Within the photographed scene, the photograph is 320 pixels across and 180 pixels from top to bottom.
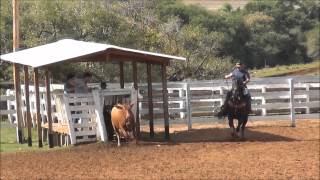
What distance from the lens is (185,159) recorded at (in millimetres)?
12812

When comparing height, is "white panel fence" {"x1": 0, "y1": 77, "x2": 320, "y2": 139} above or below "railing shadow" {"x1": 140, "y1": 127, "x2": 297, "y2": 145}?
above

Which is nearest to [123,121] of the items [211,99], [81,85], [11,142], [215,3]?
[81,85]

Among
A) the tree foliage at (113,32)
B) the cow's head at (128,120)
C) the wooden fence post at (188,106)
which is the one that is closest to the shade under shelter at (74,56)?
the cow's head at (128,120)

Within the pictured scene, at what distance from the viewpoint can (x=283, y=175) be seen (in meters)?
10.6

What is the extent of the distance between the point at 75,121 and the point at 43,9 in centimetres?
1009

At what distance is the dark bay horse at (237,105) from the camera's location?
52.3 feet

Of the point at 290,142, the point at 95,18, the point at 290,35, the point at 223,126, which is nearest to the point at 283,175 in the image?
the point at 290,142

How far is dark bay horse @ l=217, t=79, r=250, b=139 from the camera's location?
15945 mm

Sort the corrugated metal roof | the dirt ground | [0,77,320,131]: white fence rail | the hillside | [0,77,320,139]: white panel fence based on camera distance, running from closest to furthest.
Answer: the dirt ground < the corrugated metal roof < [0,77,320,139]: white panel fence < [0,77,320,131]: white fence rail < the hillside

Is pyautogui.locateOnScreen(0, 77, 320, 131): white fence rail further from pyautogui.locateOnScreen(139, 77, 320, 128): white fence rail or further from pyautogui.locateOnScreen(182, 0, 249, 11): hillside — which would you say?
pyautogui.locateOnScreen(182, 0, 249, 11): hillside

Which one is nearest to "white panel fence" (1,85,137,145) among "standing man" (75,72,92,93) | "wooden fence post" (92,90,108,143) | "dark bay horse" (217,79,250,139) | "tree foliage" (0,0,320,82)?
"wooden fence post" (92,90,108,143)

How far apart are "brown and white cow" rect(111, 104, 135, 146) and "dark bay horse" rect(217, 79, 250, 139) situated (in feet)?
8.83

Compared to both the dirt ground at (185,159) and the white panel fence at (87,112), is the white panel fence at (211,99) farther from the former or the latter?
Result: the dirt ground at (185,159)

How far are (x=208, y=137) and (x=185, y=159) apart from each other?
4.12m
